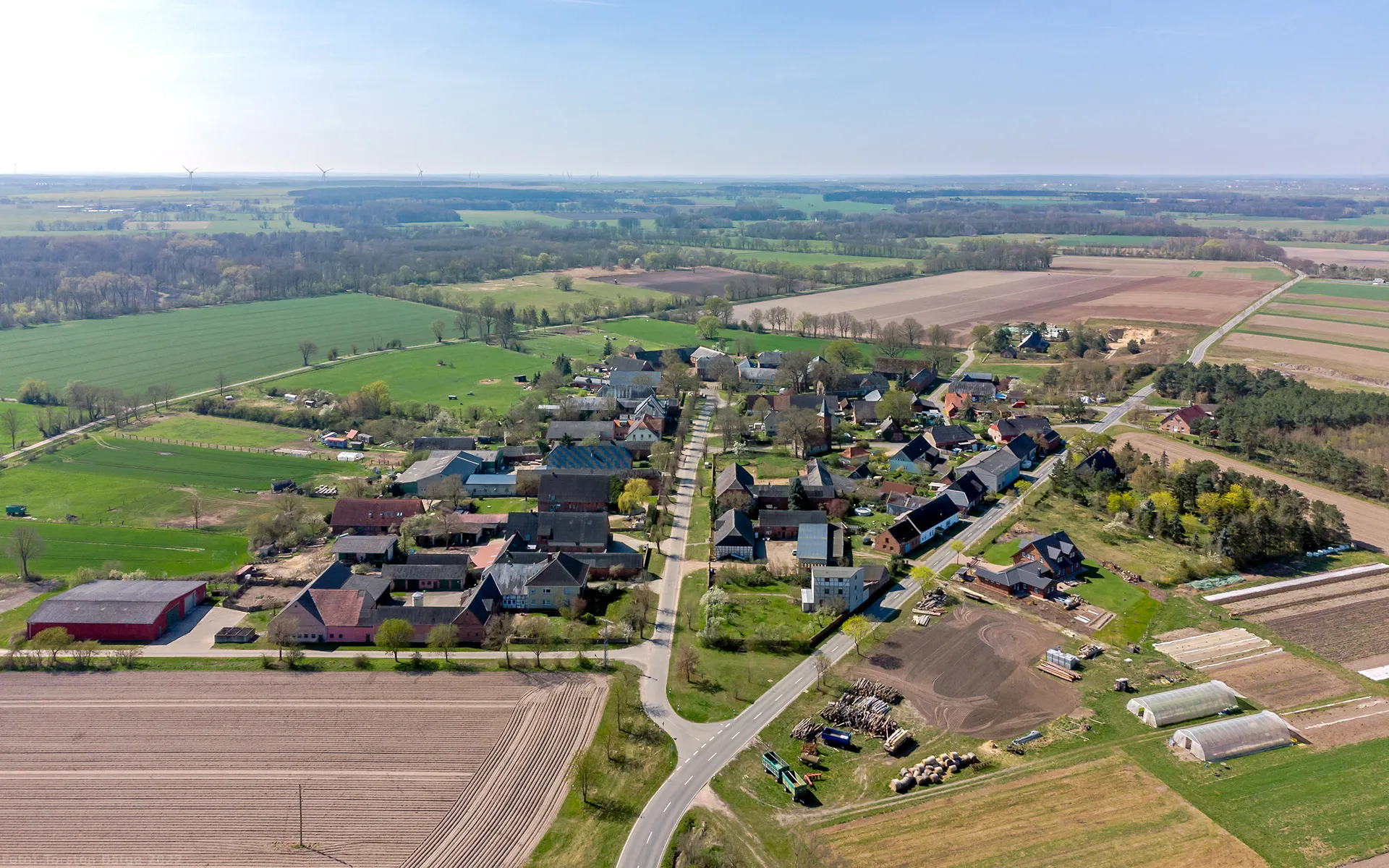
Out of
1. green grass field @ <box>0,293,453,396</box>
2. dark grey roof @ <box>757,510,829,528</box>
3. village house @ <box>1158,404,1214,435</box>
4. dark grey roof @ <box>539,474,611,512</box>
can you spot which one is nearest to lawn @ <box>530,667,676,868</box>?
dark grey roof @ <box>757,510,829,528</box>

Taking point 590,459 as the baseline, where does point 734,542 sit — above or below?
below

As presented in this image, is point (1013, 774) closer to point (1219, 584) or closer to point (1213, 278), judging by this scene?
point (1219, 584)

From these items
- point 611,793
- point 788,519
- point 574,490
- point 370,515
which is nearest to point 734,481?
point 788,519

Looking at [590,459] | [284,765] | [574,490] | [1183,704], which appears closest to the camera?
[284,765]

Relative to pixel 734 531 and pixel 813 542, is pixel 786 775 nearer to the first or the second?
pixel 813 542

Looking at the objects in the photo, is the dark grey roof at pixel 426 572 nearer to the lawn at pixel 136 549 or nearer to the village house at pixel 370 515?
the village house at pixel 370 515

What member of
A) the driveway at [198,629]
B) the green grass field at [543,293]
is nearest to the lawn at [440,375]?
the green grass field at [543,293]

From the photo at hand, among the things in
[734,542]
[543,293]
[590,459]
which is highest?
Answer: [543,293]
